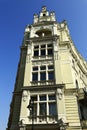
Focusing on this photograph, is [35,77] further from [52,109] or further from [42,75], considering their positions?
[52,109]

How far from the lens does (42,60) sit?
29.1 m

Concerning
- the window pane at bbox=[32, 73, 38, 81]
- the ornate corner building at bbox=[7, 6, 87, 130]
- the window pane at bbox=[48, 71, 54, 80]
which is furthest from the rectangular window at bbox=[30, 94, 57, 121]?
the window pane at bbox=[32, 73, 38, 81]

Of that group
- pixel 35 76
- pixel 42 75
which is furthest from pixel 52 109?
pixel 35 76

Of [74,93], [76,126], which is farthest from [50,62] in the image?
[76,126]

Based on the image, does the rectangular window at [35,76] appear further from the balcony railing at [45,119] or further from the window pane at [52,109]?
the balcony railing at [45,119]

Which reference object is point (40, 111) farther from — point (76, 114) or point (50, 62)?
point (50, 62)

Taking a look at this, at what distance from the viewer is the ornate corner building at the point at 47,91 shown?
22250 millimetres

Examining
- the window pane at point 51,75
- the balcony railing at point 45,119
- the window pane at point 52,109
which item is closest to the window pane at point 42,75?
the window pane at point 51,75

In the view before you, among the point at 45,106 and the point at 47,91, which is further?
the point at 47,91

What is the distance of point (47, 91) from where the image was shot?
81.6 ft

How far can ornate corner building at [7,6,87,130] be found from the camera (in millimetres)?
22250

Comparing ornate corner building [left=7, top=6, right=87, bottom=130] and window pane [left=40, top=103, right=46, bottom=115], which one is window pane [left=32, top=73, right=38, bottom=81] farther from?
window pane [left=40, top=103, right=46, bottom=115]

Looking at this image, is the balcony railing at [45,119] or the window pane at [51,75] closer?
the balcony railing at [45,119]

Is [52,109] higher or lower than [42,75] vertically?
lower
